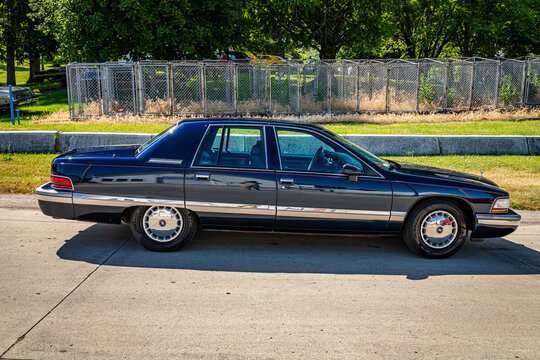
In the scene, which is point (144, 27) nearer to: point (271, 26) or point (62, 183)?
point (271, 26)

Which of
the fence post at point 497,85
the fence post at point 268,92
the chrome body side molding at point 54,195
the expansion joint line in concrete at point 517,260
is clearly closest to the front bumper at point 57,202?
the chrome body side molding at point 54,195

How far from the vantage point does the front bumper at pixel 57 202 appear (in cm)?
607

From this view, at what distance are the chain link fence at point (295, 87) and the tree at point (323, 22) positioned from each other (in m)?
5.88

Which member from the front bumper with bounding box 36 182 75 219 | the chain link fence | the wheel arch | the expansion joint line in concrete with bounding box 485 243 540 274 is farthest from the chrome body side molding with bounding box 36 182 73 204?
the chain link fence

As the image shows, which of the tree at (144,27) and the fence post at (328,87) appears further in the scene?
the tree at (144,27)

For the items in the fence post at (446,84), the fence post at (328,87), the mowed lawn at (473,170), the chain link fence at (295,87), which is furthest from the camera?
the fence post at (446,84)

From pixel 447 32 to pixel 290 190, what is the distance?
25439 millimetres

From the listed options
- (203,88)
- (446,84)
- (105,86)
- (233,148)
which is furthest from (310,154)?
(446,84)

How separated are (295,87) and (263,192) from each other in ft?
43.0

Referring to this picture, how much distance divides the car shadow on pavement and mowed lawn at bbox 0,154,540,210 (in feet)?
8.38

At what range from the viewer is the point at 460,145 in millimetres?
12438

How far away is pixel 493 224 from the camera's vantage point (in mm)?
6086

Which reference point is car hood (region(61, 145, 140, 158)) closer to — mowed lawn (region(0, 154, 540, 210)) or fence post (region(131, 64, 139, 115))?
mowed lawn (region(0, 154, 540, 210))

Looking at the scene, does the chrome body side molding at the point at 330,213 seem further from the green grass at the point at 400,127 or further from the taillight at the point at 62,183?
the green grass at the point at 400,127
